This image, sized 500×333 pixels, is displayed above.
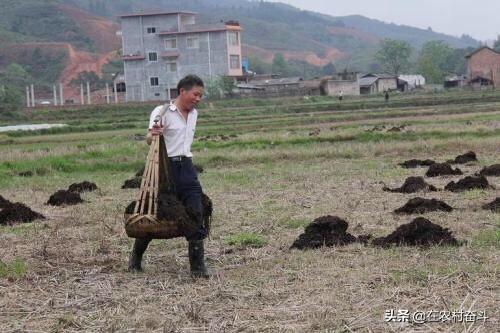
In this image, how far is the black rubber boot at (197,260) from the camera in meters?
7.13

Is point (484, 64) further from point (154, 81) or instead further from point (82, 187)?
point (82, 187)

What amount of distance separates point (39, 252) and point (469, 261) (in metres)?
4.66

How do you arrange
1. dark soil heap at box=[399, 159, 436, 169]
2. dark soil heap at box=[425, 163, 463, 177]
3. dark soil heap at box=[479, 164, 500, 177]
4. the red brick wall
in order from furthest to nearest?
the red brick wall
dark soil heap at box=[399, 159, 436, 169]
dark soil heap at box=[425, 163, 463, 177]
dark soil heap at box=[479, 164, 500, 177]

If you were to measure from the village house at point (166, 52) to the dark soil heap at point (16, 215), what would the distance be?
6700 cm

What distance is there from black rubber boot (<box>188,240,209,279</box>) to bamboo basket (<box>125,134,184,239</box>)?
17 centimetres

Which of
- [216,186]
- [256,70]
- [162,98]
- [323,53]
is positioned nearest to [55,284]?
[216,186]

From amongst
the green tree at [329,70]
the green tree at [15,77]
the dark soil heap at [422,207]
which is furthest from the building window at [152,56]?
the dark soil heap at [422,207]

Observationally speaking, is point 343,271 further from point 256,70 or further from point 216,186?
point 256,70

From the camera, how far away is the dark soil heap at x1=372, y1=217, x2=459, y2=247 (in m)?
7.83

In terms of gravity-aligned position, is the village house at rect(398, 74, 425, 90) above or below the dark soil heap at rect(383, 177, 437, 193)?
above

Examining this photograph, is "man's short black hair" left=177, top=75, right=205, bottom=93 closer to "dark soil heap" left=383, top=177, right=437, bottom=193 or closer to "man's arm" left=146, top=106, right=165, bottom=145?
"man's arm" left=146, top=106, right=165, bottom=145

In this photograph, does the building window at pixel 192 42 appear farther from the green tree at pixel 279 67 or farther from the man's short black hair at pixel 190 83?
the man's short black hair at pixel 190 83

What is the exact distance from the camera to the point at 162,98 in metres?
78.9

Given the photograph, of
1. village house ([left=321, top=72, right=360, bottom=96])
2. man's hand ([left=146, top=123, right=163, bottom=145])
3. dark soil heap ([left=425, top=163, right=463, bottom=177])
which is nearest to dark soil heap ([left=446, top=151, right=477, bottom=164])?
dark soil heap ([left=425, top=163, right=463, bottom=177])
